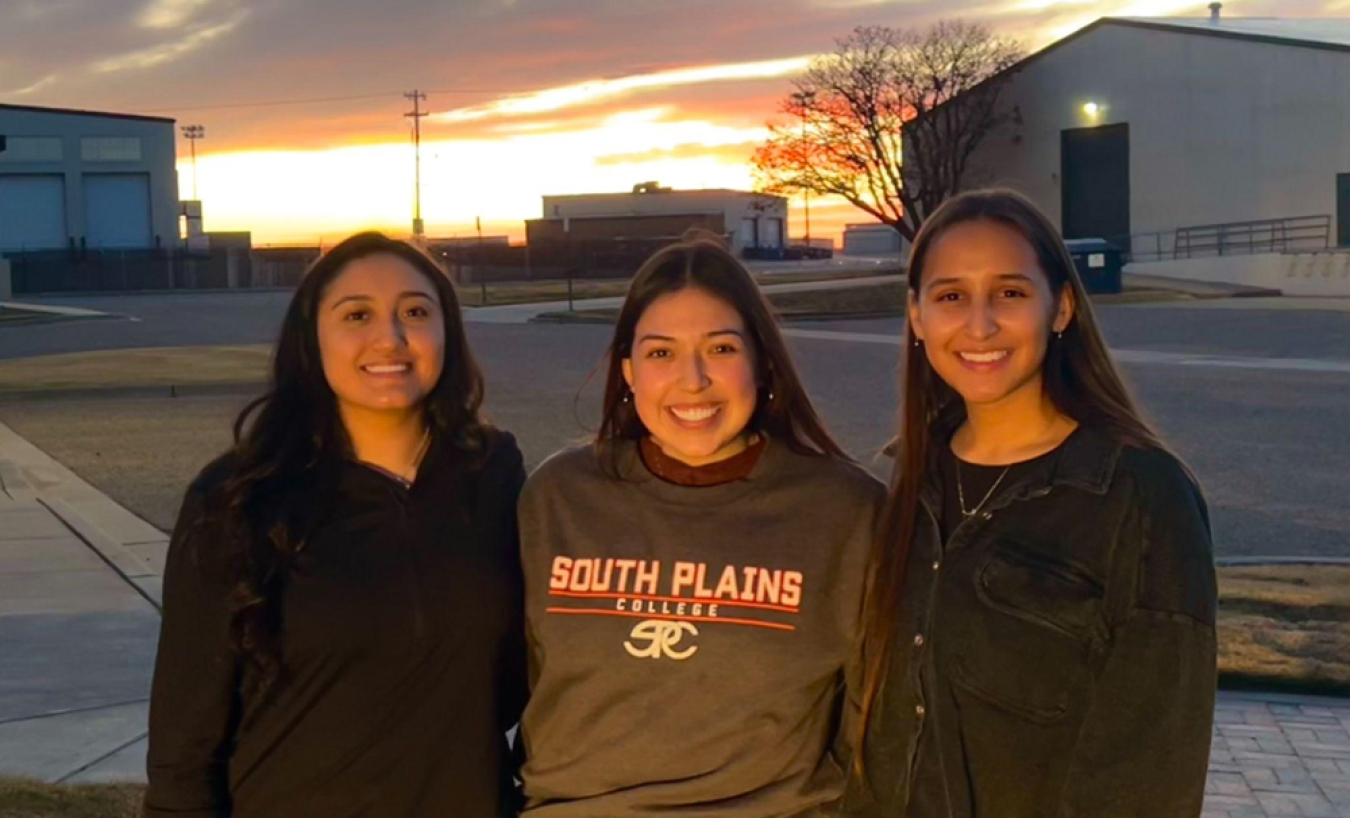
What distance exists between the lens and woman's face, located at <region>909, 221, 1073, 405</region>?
8.61ft

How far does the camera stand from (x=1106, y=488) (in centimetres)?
242

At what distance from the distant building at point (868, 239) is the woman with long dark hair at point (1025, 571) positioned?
93.5 m

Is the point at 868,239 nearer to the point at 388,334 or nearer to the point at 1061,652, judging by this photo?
the point at 388,334

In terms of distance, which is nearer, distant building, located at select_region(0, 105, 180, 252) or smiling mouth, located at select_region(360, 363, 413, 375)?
smiling mouth, located at select_region(360, 363, 413, 375)

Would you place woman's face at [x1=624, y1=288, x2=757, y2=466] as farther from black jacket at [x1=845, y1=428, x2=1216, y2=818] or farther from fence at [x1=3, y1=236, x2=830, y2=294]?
fence at [x1=3, y1=236, x2=830, y2=294]

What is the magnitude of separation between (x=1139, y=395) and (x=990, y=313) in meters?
4.00

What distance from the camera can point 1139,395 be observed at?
6395mm

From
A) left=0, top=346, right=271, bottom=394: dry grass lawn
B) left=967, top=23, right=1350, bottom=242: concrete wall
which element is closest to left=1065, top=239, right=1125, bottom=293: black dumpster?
left=967, top=23, right=1350, bottom=242: concrete wall

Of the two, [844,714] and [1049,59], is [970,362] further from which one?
[1049,59]

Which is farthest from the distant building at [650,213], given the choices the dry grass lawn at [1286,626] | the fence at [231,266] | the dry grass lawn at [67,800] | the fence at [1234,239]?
the dry grass lawn at [67,800]

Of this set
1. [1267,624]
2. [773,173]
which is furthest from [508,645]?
[773,173]

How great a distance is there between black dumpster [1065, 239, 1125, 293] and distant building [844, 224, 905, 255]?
5670cm

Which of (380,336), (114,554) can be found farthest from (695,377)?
(114,554)

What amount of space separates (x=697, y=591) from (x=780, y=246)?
88.9m
